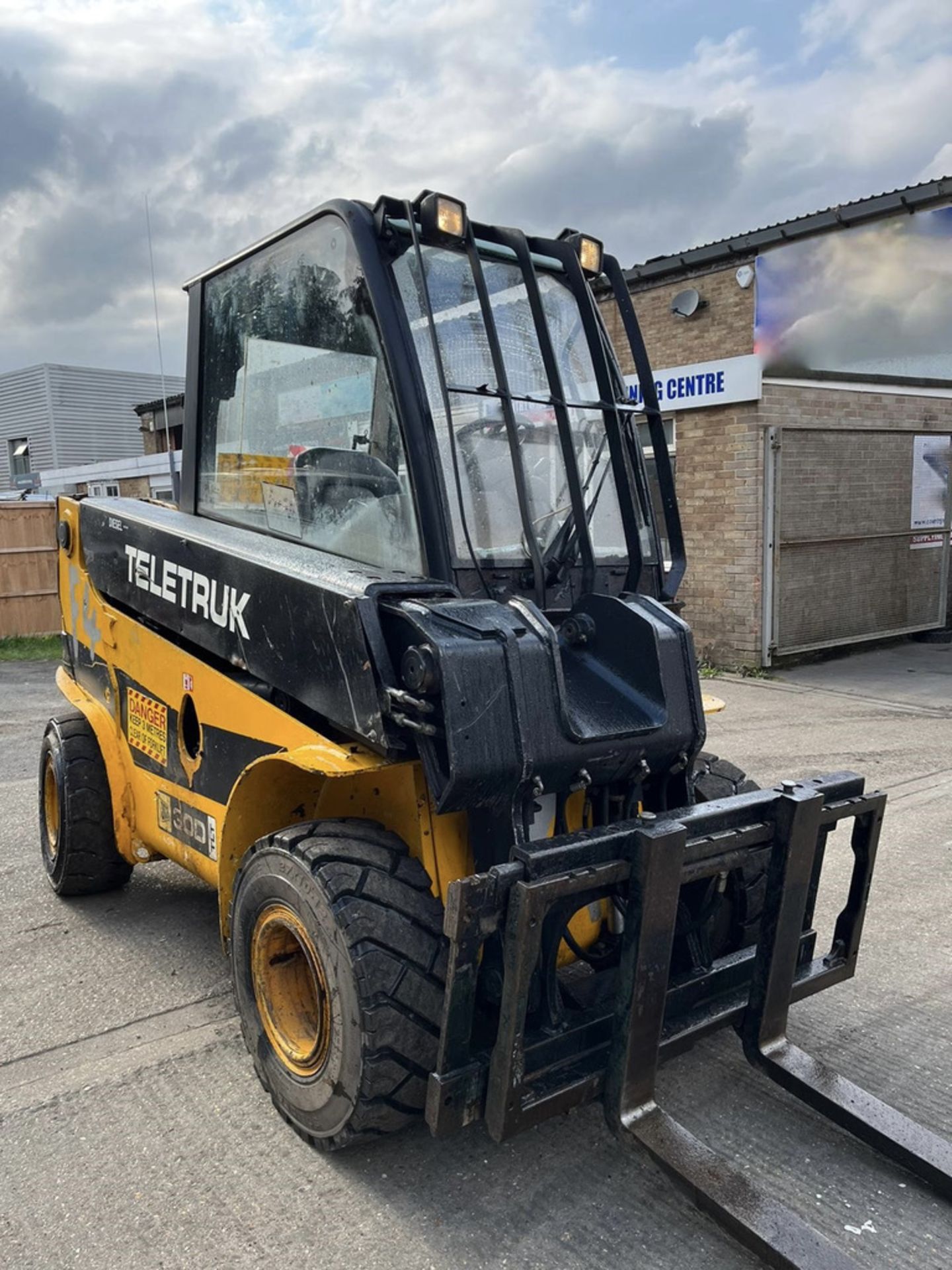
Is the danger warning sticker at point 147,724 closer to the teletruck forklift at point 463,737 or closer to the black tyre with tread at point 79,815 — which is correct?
the teletruck forklift at point 463,737

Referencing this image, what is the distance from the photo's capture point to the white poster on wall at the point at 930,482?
12.4m

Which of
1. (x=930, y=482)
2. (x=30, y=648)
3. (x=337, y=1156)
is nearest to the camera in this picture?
(x=337, y=1156)

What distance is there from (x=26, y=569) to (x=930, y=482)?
12366mm

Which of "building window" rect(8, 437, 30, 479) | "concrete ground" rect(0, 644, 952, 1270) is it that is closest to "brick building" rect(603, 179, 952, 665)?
"concrete ground" rect(0, 644, 952, 1270)

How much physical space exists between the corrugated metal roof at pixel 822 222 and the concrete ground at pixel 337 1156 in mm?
8265

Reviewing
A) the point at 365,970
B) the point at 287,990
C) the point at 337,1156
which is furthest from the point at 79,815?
the point at 365,970

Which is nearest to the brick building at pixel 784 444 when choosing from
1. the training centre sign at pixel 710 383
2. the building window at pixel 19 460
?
the training centre sign at pixel 710 383

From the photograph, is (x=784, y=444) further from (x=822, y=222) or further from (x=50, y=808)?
(x=50, y=808)

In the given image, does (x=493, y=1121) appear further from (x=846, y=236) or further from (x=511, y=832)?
(x=846, y=236)

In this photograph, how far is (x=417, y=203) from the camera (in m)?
2.90

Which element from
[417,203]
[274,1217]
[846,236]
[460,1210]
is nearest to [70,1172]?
[274,1217]

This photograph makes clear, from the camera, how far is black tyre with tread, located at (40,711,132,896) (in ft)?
14.4

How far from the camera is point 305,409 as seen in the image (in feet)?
10.8

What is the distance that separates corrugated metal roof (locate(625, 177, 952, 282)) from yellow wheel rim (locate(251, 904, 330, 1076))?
9978 millimetres
